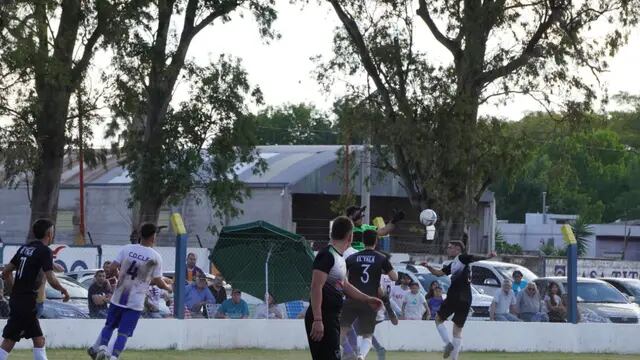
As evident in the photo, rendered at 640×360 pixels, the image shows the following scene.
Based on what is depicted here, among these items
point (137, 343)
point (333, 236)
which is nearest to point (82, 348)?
point (137, 343)

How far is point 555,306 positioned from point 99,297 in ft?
32.0

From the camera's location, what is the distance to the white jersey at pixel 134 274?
15.5 metres

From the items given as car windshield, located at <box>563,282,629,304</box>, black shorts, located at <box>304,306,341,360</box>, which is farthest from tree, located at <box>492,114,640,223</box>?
black shorts, located at <box>304,306,341,360</box>

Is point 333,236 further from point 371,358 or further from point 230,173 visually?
point 230,173

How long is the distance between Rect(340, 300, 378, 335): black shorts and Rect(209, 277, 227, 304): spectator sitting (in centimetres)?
704

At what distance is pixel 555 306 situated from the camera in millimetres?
26953

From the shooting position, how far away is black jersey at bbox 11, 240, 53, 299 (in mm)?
14516

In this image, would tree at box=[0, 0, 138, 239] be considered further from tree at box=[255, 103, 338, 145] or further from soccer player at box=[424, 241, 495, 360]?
tree at box=[255, 103, 338, 145]

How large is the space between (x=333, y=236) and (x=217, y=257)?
11.6 meters

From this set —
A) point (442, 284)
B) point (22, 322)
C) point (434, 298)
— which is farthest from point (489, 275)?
point (22, 322)

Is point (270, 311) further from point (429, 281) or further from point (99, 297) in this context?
point (429, 281)

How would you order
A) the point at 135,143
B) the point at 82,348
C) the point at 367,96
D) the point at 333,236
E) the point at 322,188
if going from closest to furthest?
the point at 333,236 < the point at 82,348 < the point at 135,143 < the point at 367,96 < the point at 322,188

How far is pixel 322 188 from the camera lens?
62562 millimetres

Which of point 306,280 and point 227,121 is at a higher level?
point 227,121
